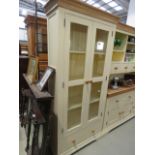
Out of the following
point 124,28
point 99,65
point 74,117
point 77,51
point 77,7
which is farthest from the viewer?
point 124,28

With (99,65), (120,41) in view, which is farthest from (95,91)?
(120,41)

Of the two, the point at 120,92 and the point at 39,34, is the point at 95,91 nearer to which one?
the point at 120,92

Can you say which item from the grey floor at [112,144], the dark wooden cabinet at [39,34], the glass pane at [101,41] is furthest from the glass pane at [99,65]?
→ the grey floor at [112,144]

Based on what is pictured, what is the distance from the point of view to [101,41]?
1.94 metres

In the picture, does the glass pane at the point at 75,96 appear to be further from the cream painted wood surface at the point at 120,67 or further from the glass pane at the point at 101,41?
the cream painted wood surface at the point at 120,67

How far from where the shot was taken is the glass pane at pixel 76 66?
169cm

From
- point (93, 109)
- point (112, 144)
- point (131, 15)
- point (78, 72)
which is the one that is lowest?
point (112, 144)

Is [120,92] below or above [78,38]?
below

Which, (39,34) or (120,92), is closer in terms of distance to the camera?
(39,34)

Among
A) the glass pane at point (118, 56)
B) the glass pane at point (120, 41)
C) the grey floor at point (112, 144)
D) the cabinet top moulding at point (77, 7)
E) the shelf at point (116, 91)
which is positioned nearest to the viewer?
the cabinet top moulding at point (77, 7)

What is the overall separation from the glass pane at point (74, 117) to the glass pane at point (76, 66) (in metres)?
0.56

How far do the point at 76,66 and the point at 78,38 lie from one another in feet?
1.30
